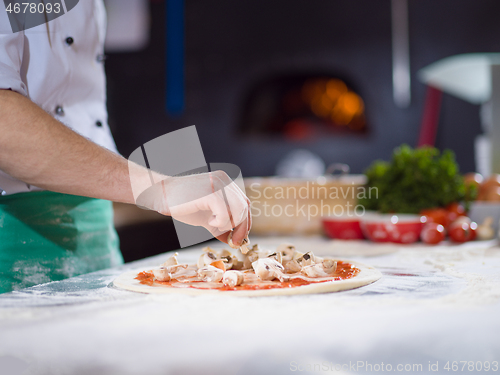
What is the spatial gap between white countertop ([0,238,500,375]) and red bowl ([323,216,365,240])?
0.72m

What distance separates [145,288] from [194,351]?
0.26 meters

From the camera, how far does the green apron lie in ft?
2.95

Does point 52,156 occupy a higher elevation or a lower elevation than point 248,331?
higher

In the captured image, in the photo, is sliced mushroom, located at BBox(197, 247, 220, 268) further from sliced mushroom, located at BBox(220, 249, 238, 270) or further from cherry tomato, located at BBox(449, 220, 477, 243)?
cherry tomato, located at BBox(449, 220, 477, 243)

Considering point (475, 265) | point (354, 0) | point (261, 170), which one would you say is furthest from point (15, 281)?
point (354, 0)

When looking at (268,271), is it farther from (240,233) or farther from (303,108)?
(303,108)

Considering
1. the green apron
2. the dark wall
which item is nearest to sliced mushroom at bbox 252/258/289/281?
the green apron

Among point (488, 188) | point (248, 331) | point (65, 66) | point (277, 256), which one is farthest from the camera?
point (488, 188)

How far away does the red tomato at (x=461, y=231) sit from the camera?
1282 mm

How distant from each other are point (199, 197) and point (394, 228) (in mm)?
753

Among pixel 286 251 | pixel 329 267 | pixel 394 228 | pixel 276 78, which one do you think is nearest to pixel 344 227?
pixel 394 228

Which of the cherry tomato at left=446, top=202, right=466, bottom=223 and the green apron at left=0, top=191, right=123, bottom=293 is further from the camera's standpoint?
the cherry tomato at left=446, top=202, right=466, bottom=223

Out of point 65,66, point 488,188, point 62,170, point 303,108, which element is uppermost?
point 303,108

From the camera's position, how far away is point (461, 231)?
4.20ft
